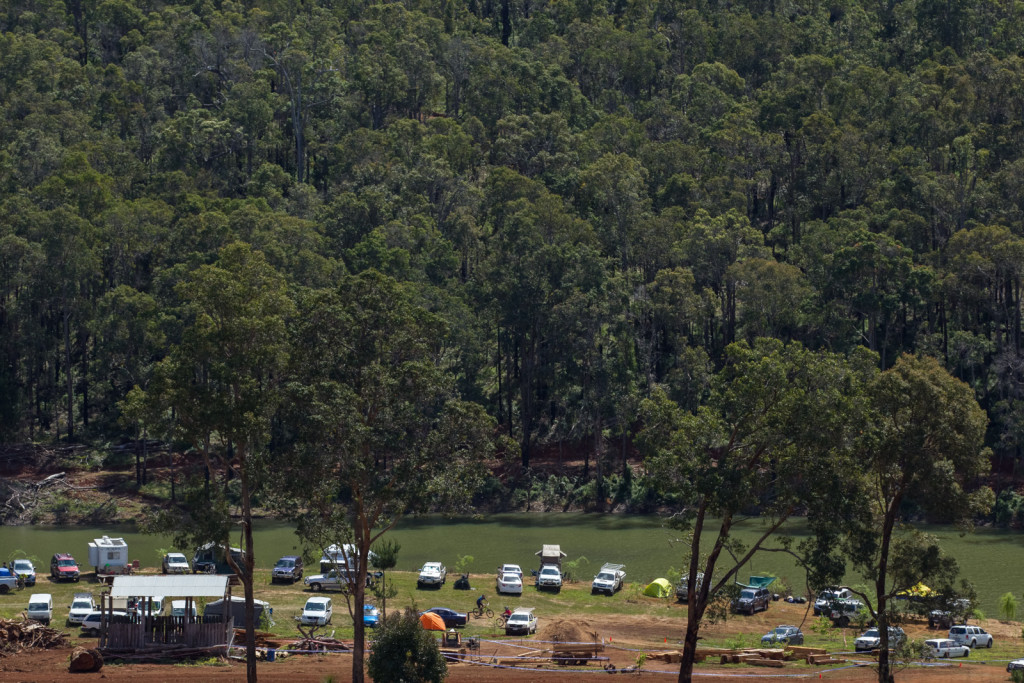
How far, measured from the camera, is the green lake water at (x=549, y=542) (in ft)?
203

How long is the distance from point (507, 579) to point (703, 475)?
22067mm

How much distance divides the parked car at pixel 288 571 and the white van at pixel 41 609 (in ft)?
33.1

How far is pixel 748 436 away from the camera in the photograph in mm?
33188

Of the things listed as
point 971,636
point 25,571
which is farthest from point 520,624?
point 25,571

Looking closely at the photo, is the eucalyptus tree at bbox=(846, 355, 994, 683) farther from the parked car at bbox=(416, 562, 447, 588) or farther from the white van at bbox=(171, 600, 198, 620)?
the parked car at bbox=(416, 562, 447, 588)

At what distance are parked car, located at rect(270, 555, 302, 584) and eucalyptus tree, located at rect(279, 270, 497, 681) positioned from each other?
18105 mm

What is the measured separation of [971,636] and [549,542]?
29.0 meters

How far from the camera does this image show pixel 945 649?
42.3m

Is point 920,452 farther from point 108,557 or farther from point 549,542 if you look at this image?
point 549,542

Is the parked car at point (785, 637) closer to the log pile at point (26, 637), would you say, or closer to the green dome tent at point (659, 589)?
the green dome tent at point (659, 589)

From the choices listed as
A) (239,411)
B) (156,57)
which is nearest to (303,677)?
(239,411)

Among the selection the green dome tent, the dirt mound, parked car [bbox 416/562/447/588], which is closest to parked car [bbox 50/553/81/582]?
parked car [bbox 416/562/447/588]

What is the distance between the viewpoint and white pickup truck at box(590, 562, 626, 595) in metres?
54.4

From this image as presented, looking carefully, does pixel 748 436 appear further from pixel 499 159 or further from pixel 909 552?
pixel 499 159
